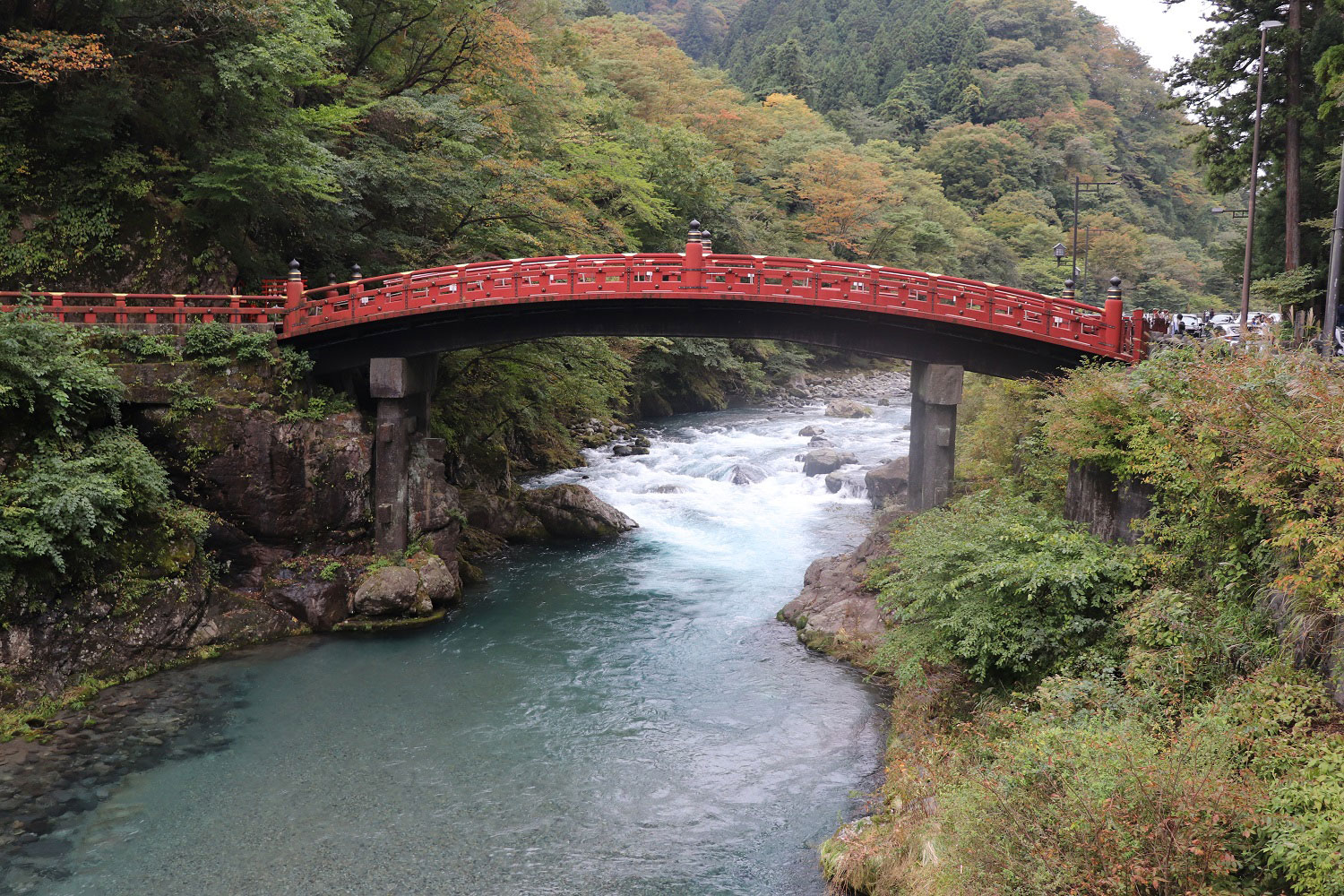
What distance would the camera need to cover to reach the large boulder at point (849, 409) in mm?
46750

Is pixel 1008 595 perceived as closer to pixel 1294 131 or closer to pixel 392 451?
pixel 392 451

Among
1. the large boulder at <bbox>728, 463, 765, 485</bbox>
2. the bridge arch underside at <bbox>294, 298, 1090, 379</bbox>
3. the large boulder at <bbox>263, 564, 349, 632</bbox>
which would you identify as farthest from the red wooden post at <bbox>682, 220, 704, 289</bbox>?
the large boulder at <bbox>728, 463, 765, 485</bbox>

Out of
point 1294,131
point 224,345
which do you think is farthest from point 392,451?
point 1294,131

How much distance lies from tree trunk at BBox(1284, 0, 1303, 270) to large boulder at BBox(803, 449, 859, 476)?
601 inches

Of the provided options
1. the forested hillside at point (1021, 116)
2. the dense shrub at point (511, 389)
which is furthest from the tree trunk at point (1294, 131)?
the forested hillside at point (1021, 116)

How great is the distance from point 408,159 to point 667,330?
847 cm

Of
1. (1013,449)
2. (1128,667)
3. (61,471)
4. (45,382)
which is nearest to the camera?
(1128,667)

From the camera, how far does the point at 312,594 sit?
65.8 feet

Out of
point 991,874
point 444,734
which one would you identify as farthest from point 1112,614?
point 444,734

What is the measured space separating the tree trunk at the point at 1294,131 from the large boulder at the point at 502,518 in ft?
68.1

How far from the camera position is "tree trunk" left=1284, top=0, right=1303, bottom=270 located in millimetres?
22609

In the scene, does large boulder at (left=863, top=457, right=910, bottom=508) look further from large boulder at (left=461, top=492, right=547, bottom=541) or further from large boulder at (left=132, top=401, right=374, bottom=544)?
large boulder at (left=132, top=401, right=374, bottom=544)

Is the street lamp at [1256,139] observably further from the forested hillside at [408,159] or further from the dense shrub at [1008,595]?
the forested hillside at [408,159]

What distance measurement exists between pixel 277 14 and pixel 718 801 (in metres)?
19.7
